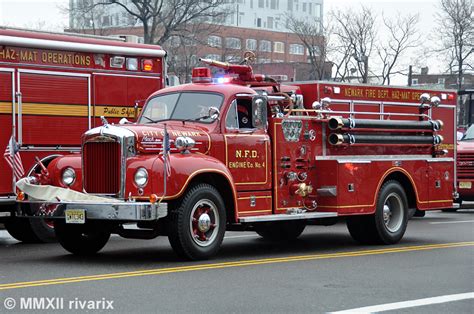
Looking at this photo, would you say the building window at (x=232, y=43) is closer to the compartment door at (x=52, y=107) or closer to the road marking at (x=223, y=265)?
the compartment door at (x=52, y=107)

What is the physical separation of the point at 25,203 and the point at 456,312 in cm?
614

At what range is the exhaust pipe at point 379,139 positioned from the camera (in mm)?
14281

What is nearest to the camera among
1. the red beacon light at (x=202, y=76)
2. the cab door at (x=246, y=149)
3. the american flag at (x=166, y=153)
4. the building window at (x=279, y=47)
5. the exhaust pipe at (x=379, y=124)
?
the american flag at (x=166, y=153)

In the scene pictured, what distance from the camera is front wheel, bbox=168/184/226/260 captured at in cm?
1176

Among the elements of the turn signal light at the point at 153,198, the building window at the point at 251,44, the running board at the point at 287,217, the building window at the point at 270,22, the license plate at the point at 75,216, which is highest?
the building window at the point at 270,22

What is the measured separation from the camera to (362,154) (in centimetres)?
1484

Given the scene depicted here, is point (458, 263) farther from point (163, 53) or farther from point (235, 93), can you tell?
point (163, 53)

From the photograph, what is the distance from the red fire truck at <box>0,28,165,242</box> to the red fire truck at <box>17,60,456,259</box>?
1.88 m

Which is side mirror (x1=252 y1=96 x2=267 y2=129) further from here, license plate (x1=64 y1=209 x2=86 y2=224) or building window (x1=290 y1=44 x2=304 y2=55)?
building window (x1=290 y1=44 x2=304 y2=55)

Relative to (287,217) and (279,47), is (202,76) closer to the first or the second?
(287,217)

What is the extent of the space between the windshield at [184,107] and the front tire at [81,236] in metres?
1.76

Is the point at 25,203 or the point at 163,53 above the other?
the point at 163,53

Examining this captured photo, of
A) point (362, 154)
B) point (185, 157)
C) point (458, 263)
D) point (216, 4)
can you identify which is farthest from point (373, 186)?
point (216, 4)

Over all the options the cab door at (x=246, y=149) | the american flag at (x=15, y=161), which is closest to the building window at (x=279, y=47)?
the american flag at (x=15, y=161)
